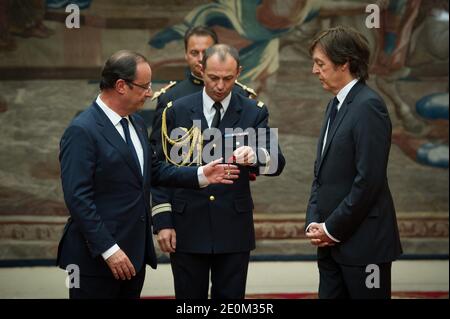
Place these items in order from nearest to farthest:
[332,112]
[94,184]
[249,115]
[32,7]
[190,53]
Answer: [94,184] → [332,112] → [249,115] → [190,53] → [32,7]

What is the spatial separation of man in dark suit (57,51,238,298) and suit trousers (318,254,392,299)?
0.97 metres

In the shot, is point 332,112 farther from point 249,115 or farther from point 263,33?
point 263,33

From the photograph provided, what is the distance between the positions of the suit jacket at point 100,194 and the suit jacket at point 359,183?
926mm

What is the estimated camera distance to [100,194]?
407 centimetres

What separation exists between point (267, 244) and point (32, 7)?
282 centimetres

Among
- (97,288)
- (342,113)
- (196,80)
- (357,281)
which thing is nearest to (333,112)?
(342,113)

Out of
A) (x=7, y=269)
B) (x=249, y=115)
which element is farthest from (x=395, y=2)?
(x=7, y=269)

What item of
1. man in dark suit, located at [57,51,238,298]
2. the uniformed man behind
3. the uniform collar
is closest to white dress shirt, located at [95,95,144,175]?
man in dark suit, located at [57,51,238,298]

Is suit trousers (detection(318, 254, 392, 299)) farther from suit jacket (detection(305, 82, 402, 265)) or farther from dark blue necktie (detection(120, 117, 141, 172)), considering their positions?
dark blue necktie (detection(120, 117, 141, 172))

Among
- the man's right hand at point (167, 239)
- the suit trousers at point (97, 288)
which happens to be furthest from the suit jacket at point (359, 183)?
the suit trousers at point (97, 288)

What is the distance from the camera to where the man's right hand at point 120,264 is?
3963mm

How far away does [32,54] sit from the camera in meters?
7.11

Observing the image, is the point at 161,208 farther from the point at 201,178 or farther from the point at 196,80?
the point at 196,80

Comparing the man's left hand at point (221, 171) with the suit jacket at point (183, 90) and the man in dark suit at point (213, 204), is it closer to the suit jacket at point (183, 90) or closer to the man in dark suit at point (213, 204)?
the man in dark suit at point (213, 204)
